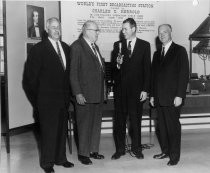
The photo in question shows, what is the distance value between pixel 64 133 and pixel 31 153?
3.30ft

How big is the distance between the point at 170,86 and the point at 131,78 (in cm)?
49

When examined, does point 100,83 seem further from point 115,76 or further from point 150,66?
point 150,66

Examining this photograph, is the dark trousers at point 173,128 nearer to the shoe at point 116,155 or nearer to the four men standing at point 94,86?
the four men standing at point 94,86

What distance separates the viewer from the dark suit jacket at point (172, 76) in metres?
3.98

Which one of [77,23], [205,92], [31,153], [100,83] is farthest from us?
[77,23]

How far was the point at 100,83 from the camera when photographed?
13.5ft

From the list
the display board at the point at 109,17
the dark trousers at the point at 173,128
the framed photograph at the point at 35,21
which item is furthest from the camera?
the display board at the point at 109,17

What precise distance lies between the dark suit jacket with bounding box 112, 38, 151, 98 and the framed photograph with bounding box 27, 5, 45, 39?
192 cm

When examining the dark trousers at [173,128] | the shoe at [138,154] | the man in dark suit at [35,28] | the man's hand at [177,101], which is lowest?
the shoe at [138,154]

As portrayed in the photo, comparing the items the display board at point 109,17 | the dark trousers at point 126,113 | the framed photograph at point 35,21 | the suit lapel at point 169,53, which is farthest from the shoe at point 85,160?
the framed photograph at point 35,21

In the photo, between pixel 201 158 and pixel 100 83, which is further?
pixel 201 158

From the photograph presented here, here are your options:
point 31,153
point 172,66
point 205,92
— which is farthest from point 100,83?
point 205,92

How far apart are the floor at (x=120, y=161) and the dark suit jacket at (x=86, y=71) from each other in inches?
31.8

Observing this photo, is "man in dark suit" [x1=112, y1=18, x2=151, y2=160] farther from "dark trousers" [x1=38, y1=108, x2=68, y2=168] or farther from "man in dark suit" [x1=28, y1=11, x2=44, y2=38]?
"man in dark suit" [x1=28, y1=11, x2=44, y2=38]
